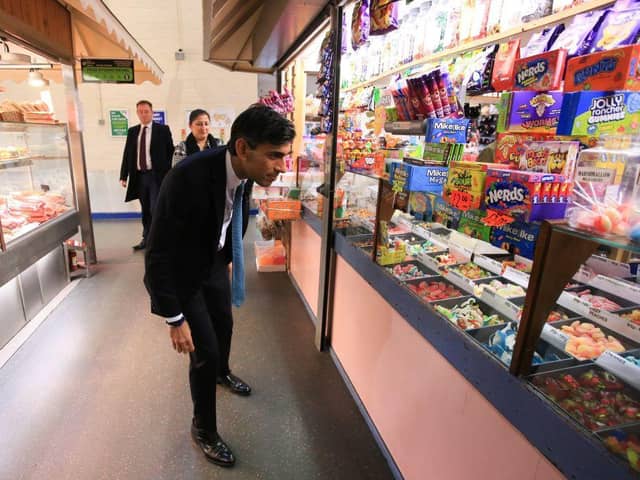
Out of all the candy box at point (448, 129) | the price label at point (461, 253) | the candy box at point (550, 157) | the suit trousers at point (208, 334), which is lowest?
the suit trousers at point (208, 334)

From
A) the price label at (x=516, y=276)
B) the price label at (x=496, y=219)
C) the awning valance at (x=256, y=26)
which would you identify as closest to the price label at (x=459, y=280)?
the price label at (x=516, y=276)

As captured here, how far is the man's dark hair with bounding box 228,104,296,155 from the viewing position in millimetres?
1476

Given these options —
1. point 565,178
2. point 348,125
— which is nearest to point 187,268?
point 565,178

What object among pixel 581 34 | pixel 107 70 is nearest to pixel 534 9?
pixel 581 34

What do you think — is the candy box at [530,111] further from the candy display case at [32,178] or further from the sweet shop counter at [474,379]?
→ the candy display case at [32,178]

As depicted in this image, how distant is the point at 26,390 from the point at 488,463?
2705 millimetres

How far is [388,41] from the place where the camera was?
2496 mm

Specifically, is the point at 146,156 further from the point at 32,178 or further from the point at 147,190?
the point at 32,178

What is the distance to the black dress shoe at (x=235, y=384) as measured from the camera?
2502 millimetres

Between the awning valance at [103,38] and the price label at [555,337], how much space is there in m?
3.35

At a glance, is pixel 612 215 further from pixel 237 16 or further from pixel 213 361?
pixel 237 16

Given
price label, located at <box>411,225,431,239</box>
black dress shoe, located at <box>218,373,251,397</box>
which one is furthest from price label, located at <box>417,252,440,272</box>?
black dress shoe, located at <box>218,373,251,397</box>

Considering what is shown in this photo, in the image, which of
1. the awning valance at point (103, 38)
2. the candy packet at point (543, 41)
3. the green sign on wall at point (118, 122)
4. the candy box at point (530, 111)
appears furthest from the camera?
the green sign on wall at point (118, 122)

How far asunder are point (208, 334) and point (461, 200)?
4.29ft
